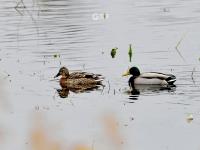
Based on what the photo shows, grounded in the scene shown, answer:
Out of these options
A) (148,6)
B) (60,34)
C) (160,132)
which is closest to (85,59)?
(60,34)

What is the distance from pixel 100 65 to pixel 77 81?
1820 mm

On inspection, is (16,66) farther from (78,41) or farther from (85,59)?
(78,41)

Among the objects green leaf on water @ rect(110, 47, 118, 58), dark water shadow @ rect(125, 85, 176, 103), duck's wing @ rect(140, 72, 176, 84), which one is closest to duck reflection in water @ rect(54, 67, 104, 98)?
dark water shadow @ rect(125, 85, 176, 103)

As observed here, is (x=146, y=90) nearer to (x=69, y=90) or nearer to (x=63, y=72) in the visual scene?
(x=69, y=90)

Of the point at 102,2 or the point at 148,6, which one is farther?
the point at 102,2

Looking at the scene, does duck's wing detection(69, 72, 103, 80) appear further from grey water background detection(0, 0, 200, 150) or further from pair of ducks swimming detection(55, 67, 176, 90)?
grey water background detection(0, 0, 200, 150)

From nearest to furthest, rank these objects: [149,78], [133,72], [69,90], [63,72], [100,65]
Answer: [149,78], [69,90], [133,72], [63,72], [100,65]

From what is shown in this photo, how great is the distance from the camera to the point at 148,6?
36.2 metres

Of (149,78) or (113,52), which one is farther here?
(113,52)

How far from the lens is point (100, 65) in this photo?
76.9 feet

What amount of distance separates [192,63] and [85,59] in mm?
3492

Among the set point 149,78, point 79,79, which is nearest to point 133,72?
point 149,78

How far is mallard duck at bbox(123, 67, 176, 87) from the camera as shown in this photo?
20578 mm

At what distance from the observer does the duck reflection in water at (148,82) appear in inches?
807
